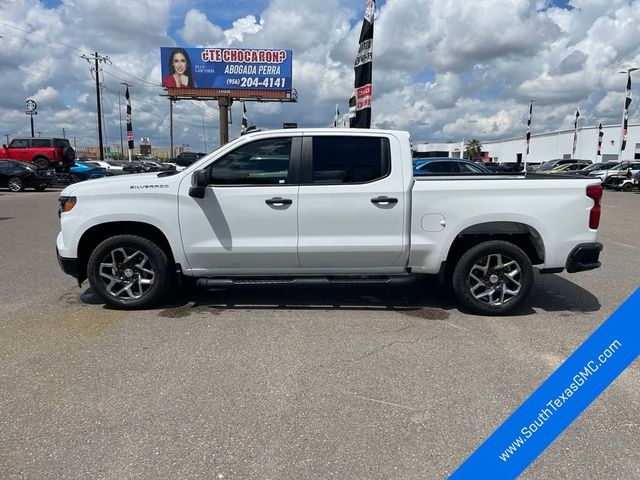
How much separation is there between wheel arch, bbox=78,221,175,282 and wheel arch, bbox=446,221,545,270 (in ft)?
10.0

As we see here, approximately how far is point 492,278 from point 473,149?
367 feet

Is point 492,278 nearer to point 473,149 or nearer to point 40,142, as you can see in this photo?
point 40,142

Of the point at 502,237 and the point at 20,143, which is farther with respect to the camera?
the point at 20,143

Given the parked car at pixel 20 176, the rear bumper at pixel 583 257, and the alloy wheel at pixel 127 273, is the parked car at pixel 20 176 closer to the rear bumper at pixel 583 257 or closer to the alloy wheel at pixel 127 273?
the alloy wheel at pixel 127 273

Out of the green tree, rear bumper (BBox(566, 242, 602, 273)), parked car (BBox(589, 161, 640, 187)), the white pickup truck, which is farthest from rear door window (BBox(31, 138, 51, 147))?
the green tree

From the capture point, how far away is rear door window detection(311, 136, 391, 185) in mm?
5039

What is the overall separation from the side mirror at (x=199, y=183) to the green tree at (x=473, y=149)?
106 metres

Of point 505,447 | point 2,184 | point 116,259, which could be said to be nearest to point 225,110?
point 2,184

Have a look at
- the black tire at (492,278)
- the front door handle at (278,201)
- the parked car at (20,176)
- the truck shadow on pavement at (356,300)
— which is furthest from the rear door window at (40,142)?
the black tire at (492,278)

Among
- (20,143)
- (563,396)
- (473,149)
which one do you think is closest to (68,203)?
(563,396)

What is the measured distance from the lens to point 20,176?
22875 millimetres

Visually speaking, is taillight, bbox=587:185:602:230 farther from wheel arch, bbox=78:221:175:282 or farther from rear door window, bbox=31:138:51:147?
rear door window, bbox=31:138:51:147

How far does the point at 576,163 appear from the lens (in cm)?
4050

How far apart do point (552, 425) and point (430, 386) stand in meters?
Result: 1.96
